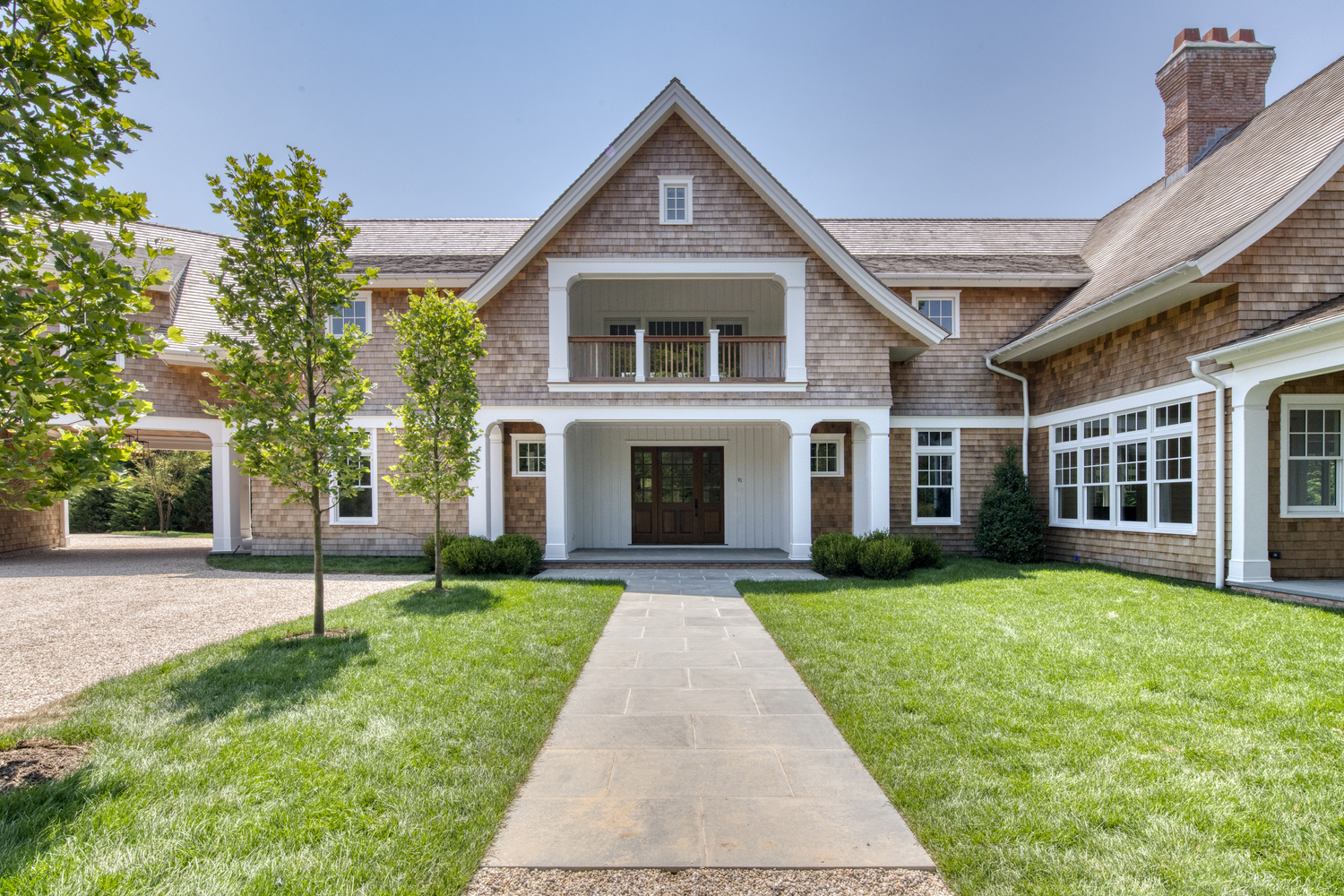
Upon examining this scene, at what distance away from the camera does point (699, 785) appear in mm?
3426

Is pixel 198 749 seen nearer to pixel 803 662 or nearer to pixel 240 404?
pixel 240 404

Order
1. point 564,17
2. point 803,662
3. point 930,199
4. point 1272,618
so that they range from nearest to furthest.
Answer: point 803,662, point 1272,618, point 564,17, point 930,199

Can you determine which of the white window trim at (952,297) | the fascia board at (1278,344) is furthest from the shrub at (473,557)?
the fascia board at (1278,344)

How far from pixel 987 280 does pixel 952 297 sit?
0.75 m

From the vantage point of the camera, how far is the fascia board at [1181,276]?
8.62m

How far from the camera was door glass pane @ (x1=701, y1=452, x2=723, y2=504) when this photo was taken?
15.0m

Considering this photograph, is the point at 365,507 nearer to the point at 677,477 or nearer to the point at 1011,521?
the point at 677,477

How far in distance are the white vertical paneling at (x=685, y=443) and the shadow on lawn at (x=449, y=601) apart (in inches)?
223

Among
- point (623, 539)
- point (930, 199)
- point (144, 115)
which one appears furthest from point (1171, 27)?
point (144, 115)

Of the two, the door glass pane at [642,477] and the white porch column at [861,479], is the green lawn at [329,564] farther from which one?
the white porch column at [861,479]

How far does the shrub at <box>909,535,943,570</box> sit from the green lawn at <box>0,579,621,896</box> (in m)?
7.63

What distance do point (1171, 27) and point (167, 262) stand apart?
72.7 feet

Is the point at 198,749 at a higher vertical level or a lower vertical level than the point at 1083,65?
lower

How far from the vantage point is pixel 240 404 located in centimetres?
613
